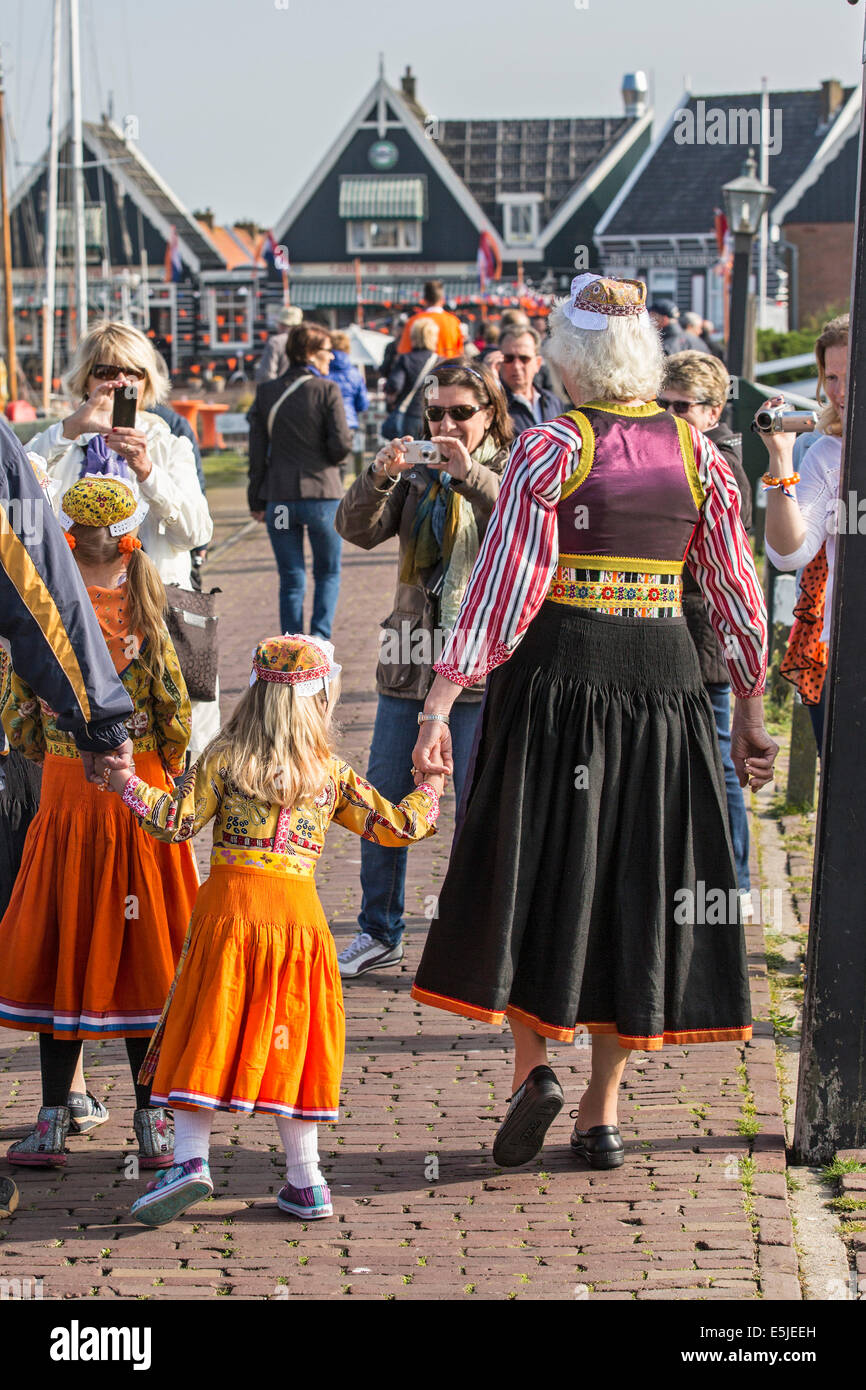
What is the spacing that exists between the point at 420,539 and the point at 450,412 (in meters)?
0.43

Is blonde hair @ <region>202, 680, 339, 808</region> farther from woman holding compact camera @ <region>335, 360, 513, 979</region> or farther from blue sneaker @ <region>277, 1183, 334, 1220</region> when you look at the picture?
woman holding compact camera @ <region>335, 360, 513, 979</region>

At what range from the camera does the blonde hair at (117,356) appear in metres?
5.31

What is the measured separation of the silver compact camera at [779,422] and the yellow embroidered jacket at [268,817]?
130 centimetres

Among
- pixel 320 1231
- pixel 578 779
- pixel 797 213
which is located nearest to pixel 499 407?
pixel 578 779

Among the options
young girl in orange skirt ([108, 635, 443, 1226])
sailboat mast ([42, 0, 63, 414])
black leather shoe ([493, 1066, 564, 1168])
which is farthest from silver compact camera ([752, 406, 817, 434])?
sailboat mast ([42, 0, 63, 414])

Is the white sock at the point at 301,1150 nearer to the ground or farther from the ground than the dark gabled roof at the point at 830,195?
nearer to the ground

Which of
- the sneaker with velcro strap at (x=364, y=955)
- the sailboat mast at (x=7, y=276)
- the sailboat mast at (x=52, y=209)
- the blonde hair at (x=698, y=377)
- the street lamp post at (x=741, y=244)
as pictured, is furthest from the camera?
the sailboat mast at (x=52, y=209)

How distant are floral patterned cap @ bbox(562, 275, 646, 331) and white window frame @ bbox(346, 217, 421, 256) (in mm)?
54633

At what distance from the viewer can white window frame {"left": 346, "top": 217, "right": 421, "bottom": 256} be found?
56656 millimetres

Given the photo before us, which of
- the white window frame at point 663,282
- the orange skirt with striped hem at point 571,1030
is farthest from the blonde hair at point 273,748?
the white window frame at point 663,282

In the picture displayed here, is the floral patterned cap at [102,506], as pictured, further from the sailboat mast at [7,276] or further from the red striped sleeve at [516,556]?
the sailboat mast at [7,276]

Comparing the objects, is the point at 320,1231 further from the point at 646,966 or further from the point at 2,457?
the point at 2,457

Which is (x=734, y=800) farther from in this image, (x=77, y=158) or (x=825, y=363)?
(x=77, y=158)

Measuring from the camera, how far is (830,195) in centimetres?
4897
